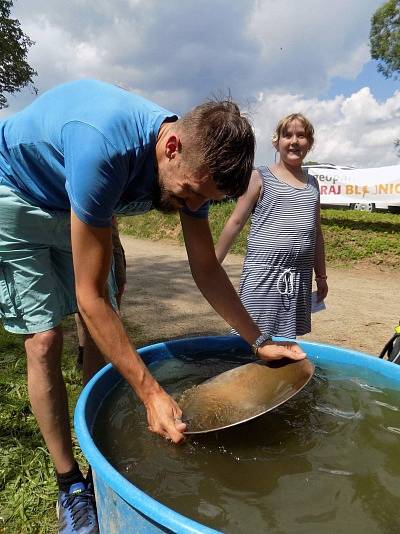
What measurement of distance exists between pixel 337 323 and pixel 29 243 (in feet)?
12.4

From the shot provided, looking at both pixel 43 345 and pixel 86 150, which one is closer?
pixel 86 150

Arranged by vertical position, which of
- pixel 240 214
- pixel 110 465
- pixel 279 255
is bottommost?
pixel 110 465

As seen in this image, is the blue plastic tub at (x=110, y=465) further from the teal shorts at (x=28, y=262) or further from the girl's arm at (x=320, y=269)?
the girl's arm at (x=320, y=269)

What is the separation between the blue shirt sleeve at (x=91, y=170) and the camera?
124cm

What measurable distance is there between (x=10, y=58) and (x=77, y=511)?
2083cm

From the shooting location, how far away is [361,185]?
9961mm

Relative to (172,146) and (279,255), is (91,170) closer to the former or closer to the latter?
(172,146)

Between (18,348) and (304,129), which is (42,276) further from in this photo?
(18,348)

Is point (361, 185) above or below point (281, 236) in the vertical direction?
above

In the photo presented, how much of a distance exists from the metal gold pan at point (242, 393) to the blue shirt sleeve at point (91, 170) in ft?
2.33

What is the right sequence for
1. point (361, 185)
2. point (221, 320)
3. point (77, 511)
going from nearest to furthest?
point (77, 511) < point (221, 320) < point (361, 185)

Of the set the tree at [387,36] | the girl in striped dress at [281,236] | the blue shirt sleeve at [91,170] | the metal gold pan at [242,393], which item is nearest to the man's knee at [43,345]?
the metal gold pan at [242,393]

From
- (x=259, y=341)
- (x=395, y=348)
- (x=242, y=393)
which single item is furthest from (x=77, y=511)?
(x=395, y=348)

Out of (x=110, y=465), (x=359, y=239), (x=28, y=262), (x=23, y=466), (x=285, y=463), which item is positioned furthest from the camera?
(x=359, y=239)
